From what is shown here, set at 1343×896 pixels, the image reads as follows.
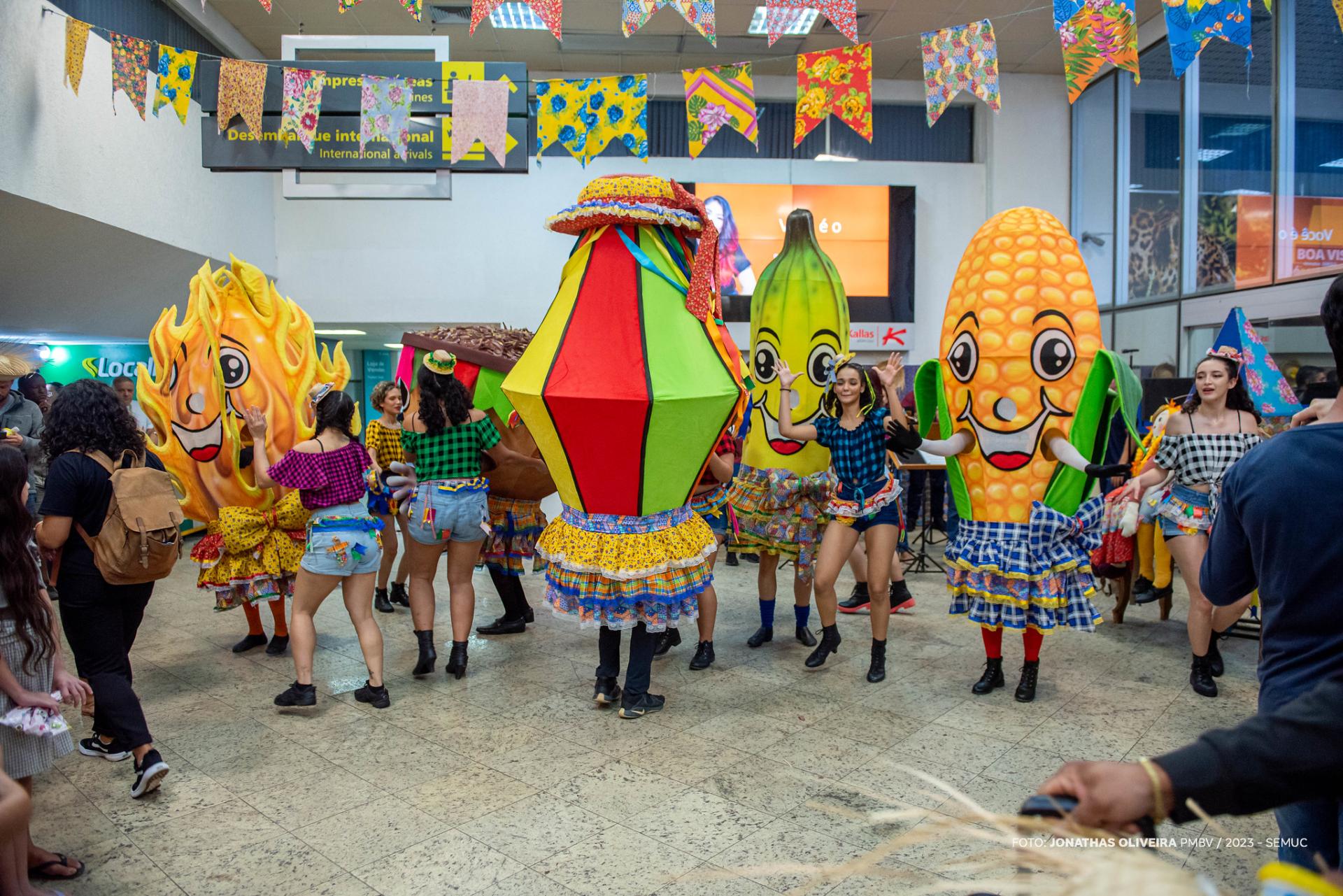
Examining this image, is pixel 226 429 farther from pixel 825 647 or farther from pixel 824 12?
pixel 824 12

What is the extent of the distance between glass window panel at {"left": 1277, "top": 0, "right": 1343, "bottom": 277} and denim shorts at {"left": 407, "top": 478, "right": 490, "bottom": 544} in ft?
20.1

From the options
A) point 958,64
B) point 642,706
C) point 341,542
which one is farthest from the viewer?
point 958,64

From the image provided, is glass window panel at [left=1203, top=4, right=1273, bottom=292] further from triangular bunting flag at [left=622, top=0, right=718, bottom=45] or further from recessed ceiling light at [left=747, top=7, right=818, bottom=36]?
triangular bunting flag at [left=622, top=0, right=718, bottom=45]

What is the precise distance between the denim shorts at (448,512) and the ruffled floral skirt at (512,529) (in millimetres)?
658

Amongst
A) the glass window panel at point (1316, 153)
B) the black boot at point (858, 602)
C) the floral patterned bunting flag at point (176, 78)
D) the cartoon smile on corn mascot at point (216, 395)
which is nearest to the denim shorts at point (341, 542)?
the cartoon smile on corn mascot at point (216, 395)

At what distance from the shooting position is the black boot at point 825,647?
4.27 meters

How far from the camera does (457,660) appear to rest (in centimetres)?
419

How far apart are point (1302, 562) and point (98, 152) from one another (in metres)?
6.64

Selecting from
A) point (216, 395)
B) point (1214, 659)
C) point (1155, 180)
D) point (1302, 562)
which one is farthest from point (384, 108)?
point (1155, 180)

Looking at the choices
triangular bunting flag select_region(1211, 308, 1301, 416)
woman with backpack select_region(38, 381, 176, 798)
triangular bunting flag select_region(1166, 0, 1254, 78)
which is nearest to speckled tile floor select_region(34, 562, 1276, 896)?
woman with backpack select_region(38, 381, 176, 798)

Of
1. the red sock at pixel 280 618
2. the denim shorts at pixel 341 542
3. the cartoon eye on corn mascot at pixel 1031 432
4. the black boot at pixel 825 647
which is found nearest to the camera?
the denim shorts at pixel 341 542

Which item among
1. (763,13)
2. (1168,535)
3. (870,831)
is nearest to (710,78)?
(763,13)

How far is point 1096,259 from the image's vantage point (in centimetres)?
935

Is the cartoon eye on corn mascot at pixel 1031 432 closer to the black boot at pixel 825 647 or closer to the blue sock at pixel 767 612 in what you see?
the black boot at pixel 825 647
